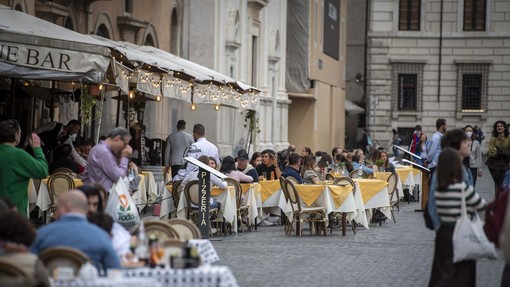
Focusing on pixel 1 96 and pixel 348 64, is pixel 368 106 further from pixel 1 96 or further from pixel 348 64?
pixel 1 96

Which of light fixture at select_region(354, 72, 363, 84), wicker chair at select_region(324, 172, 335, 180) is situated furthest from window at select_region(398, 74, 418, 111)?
wicker chair at select_region(324, 172, 335, 180)

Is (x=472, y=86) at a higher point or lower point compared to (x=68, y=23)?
lower

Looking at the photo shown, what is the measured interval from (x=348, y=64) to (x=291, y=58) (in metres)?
24.4

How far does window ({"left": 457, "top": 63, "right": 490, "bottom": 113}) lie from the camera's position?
69.9 metres

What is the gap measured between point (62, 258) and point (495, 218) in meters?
3.80

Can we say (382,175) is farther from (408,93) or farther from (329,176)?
(408,93)


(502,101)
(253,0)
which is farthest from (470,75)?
(253,0)

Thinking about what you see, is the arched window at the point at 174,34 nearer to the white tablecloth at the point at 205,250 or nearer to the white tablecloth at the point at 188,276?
the white tablecloth at the point at 205,250

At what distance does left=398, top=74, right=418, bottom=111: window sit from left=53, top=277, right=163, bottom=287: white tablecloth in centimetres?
6252

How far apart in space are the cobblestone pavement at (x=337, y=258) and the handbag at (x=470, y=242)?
3.19 m

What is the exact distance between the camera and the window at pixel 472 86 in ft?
229

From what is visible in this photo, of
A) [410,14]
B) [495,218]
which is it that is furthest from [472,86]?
[495,218]

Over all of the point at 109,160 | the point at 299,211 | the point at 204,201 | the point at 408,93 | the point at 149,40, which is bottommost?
the point at 299,211

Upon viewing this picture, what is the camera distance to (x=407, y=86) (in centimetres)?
7088
